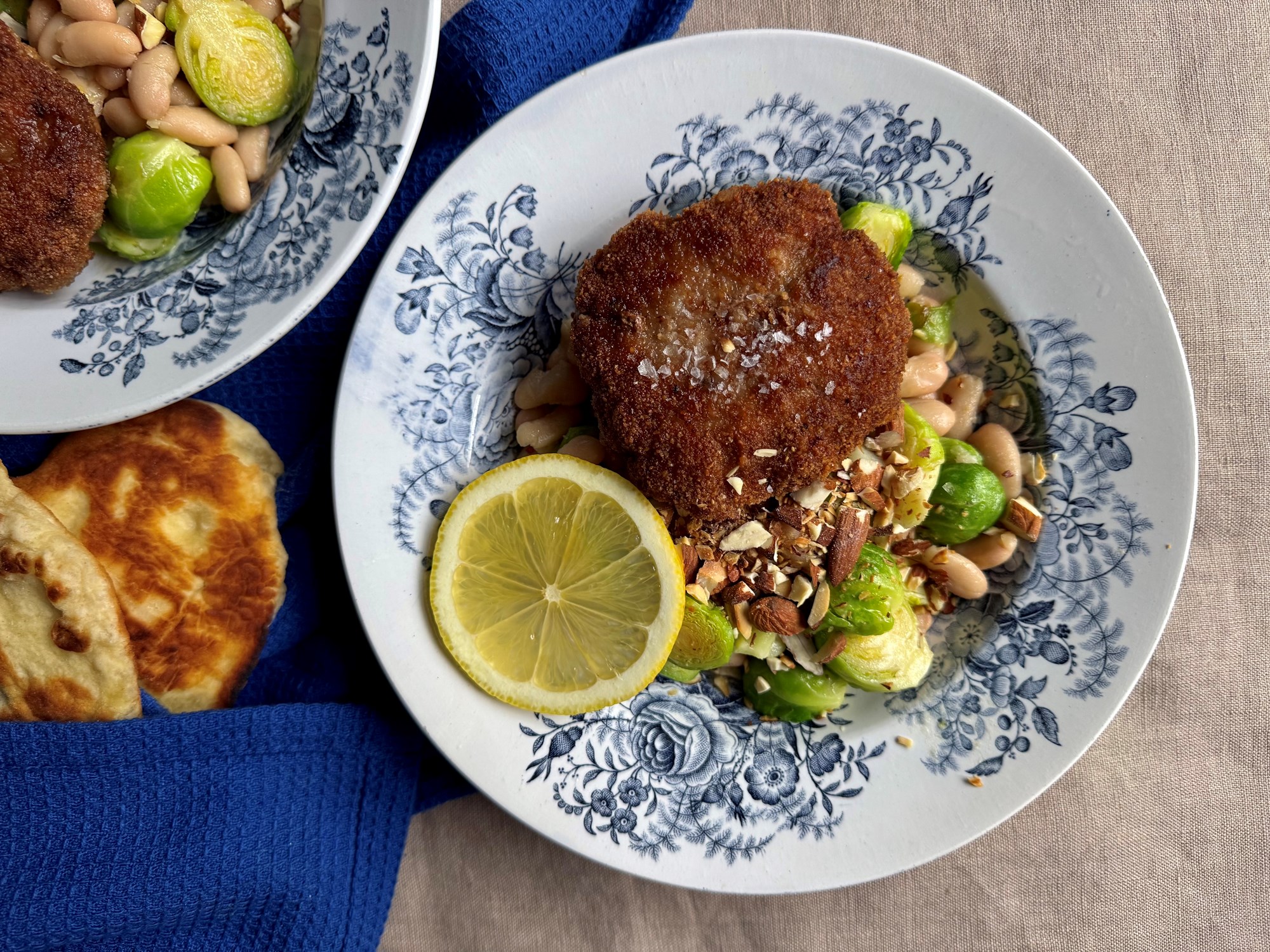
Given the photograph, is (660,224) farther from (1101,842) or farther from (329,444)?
(1101,842)

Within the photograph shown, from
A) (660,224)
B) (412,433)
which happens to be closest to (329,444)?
(412,433)

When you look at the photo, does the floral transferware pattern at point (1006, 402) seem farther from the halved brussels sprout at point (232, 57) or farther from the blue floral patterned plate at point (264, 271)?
the halved brussels sprout at point (232, 57)

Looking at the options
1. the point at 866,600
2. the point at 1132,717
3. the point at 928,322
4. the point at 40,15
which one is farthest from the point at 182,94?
the point at 1132,717

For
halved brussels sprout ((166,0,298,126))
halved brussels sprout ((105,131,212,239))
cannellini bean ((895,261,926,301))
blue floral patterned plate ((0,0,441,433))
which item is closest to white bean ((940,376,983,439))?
cannellini bean ((895,261,926,301))

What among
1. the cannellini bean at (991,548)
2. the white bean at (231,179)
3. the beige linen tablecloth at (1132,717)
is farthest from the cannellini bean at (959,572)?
the white bean at (231,179)

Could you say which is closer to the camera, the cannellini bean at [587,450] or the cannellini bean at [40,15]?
the cannellini bean at [40,15]

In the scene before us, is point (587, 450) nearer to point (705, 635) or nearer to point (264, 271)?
point (705, 635)
